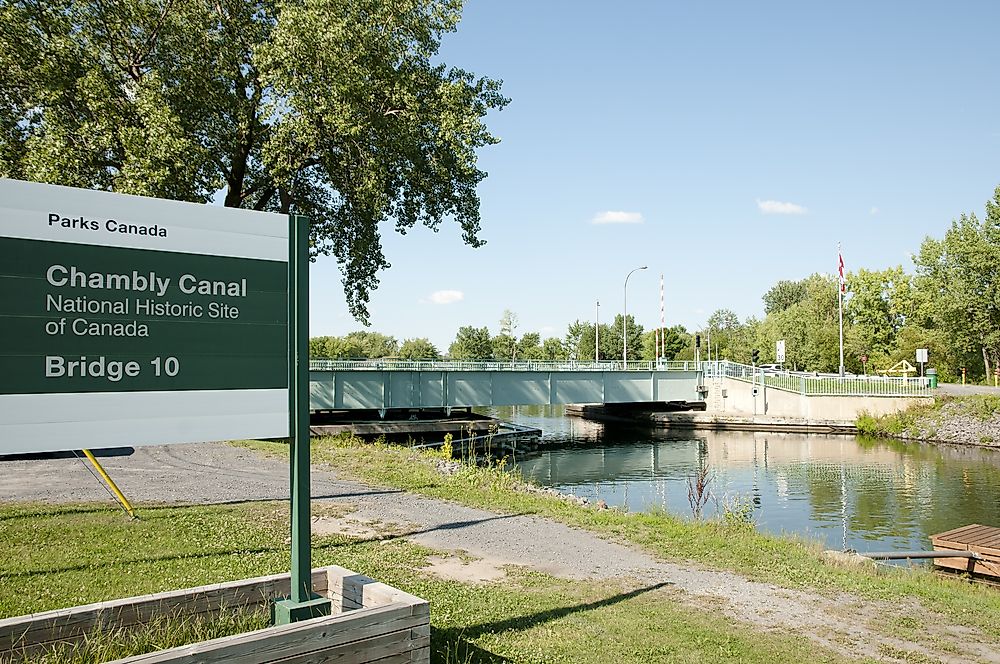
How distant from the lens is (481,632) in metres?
6.84

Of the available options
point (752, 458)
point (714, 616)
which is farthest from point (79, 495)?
point (752, 458)

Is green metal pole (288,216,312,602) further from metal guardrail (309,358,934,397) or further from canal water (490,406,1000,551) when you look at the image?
metal guardrail (309,358,934,397)

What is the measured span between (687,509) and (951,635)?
13.5 m

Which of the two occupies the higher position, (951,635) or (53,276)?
(53,276)

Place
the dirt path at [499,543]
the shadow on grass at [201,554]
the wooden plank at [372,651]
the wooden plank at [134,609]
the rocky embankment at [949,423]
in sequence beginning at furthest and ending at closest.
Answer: the rocky embankment at [949,423] → the shadow on grass at [201,554] → the dirt path at [499,543] → the wooden plank at [134,609] → the wooden plank at [372,651]

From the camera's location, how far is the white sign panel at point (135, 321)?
4949 mm

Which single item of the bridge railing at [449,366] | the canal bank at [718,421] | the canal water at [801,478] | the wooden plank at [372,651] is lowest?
the canal water at [801,478]

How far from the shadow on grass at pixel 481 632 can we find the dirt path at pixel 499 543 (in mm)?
1081

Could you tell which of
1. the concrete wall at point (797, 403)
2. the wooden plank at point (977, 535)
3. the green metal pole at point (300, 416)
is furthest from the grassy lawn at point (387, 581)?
the concrete wall at point (797, 403)

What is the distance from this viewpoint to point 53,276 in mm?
5059

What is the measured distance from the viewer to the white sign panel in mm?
4949

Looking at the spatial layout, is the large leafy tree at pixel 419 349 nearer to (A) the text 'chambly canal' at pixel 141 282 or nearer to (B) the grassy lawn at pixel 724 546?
(B) the grassy lawn at pixel 724 546

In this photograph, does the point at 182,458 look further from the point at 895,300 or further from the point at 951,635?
the point at 895,300

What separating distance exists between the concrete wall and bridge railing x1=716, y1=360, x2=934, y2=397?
364mm
